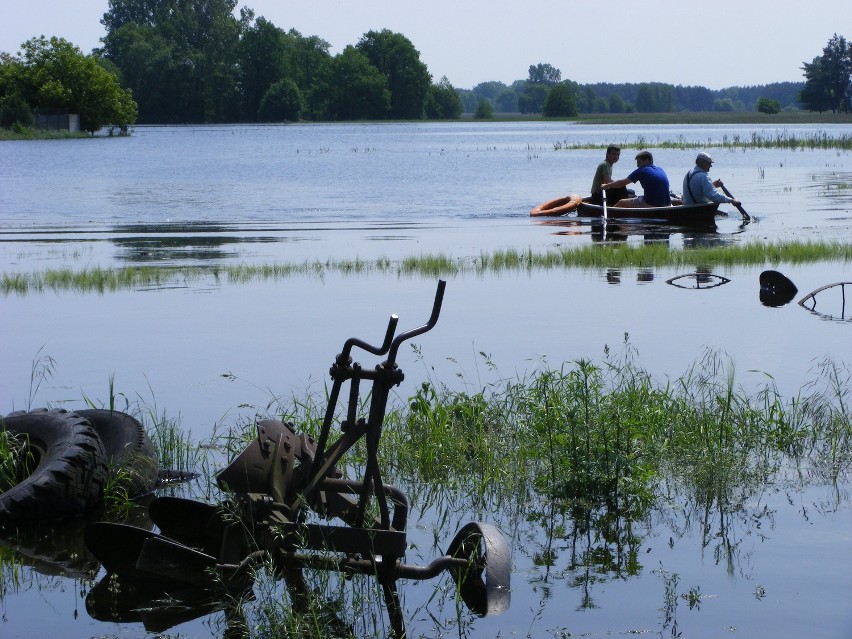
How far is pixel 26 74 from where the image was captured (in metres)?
113

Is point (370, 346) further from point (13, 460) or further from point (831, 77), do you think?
point (831, 77)

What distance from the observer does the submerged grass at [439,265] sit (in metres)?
18.8

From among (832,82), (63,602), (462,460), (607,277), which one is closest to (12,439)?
(63,602)

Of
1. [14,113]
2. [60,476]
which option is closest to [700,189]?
[60,476]

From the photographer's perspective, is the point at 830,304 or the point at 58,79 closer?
the point at 830,304

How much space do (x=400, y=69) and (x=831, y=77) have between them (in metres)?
59.5

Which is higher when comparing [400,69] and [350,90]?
[400,69]

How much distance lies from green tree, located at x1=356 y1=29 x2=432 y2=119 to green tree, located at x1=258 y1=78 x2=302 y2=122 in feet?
45.1

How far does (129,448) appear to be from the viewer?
316 inches

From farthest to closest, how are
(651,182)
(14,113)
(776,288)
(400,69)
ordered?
1. (400,69)
2. (14,113)
3. (651,182)
4. (776,288)

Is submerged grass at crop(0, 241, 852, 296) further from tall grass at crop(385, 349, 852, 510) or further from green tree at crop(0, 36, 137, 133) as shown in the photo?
green tree at crop(0, 36, 137, 133)

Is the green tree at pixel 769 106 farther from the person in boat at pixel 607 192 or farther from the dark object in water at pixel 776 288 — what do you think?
the dark object in water at pixel 776 288

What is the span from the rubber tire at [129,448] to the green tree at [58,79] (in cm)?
11004

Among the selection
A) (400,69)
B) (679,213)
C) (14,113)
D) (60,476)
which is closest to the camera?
(60,476)
